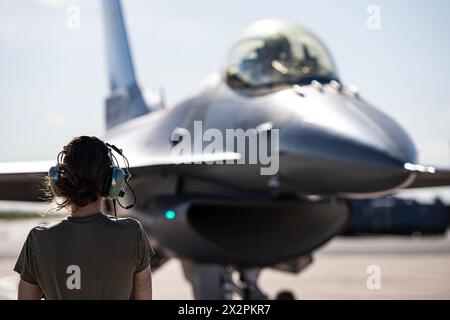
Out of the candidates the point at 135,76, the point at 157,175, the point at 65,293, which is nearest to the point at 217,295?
the point at 157,175

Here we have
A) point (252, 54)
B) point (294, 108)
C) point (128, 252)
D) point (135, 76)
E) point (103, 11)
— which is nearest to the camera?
point (128, 252)

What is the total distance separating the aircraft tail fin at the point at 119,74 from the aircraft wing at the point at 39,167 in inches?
111

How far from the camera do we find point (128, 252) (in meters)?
1.80

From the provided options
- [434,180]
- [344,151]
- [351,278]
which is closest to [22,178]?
[344,151]

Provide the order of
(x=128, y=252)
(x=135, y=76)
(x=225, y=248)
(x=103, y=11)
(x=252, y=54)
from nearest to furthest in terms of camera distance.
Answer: (x=128, y=252) < (x=225, y=248) < (x=252, y=54) < (x=135, y=76) < (x=103, y=11)

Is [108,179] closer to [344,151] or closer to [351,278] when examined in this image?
[344,151]

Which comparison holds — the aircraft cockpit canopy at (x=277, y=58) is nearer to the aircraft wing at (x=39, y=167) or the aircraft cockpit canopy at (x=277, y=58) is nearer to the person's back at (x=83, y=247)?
the aircraft wing at (x=39, y=167)

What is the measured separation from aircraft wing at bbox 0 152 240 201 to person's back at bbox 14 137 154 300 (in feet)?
10.6

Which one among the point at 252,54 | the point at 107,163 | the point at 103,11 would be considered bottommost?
the point at 107,163

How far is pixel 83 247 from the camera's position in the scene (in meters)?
1.76

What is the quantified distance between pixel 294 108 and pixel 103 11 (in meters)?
8.39

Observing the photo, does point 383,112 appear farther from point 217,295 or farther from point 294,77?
point 217,295

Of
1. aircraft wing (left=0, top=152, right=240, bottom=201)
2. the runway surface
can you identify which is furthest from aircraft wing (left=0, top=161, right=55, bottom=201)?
the runway surface

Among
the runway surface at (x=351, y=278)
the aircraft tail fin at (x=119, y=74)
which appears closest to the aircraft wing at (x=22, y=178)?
the runway surface at (x=351, y=278)
